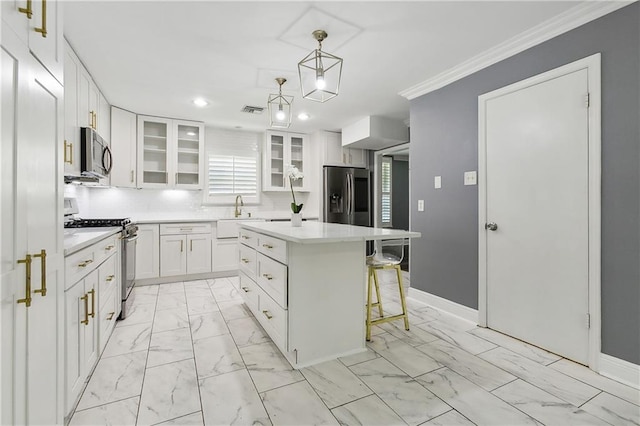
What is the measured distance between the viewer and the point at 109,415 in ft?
5.24

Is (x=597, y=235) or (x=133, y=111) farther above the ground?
(x=133, y=111)

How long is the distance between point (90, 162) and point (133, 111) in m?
2.01

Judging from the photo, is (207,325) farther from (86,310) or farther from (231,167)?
(231,167)

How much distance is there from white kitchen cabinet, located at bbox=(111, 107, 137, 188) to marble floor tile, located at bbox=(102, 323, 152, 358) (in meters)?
2.28

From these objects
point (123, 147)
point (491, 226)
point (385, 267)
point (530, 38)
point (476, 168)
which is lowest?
point (385, 267)

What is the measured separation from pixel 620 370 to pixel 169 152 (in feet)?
17.4

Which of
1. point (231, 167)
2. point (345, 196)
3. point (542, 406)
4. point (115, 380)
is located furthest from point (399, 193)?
point (115, 380)

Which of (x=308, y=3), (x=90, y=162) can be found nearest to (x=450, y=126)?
(x=308, y=3)

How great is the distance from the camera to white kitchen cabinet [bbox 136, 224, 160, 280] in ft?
13.7

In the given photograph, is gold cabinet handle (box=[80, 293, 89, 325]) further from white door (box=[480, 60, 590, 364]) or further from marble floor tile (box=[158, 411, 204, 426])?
white door (box=[480, 60, 590, 364])

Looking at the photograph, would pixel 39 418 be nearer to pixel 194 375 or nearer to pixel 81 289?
pixel 81 289

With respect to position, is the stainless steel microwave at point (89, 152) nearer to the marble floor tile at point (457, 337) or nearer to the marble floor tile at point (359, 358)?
the marble floor tile at point (359, 358)

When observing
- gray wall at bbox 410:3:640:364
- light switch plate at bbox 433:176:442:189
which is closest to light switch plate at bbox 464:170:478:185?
Result: gray wall at bbox 410:3:640:364

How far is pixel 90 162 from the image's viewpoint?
261cm
